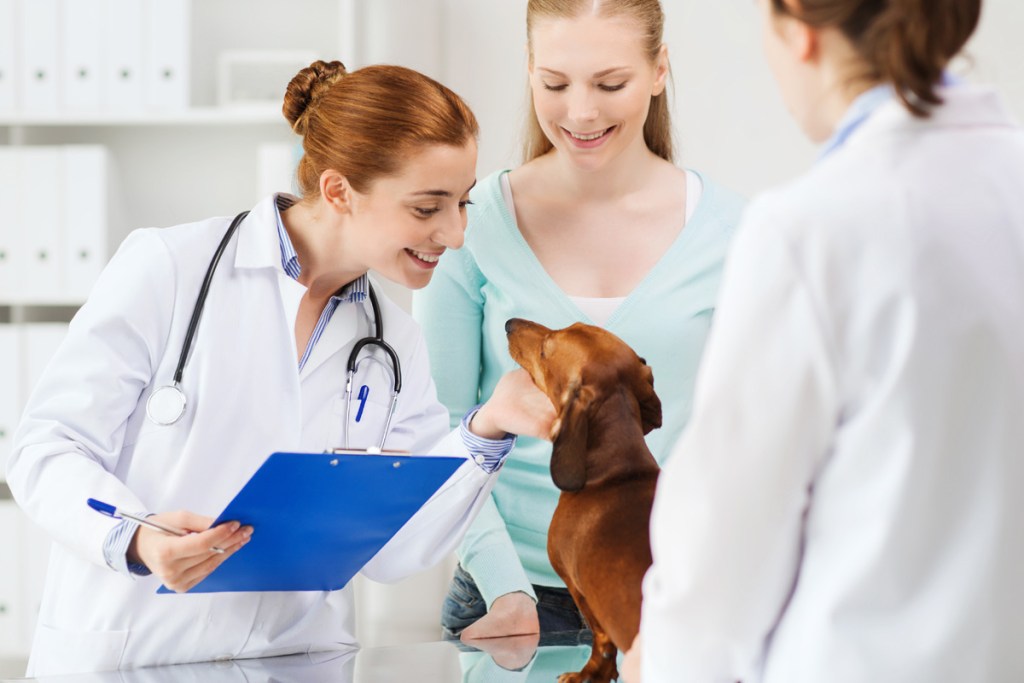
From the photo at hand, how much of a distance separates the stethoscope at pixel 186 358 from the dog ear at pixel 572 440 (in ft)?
1.15

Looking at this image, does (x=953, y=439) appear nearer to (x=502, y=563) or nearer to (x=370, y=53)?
(x=502, y=563)

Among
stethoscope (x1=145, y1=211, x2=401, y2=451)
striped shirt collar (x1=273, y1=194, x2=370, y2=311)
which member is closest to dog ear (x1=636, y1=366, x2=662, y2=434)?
stethoscope (x1=145, y1=211, x2=401, y2=451)

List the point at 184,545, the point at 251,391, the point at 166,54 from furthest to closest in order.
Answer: the point at 166,54 → the point at 251,391 → the point at 184,545

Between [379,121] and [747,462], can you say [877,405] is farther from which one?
[379,121]

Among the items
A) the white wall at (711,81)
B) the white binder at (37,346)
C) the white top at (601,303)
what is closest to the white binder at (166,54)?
the white binder at (37,346)

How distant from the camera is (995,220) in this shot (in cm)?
74

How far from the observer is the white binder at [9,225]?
2871 millimetres

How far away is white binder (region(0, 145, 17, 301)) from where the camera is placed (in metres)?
2.87

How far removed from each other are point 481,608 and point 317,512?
1.88ft

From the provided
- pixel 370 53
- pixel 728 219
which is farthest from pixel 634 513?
pixel 370 53

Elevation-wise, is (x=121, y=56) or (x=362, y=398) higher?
(x=121, y=56)

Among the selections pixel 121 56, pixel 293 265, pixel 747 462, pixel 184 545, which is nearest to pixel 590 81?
pixel 293 265

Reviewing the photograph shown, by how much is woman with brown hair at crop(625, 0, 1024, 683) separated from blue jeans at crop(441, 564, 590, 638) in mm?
860

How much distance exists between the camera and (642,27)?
171cm
